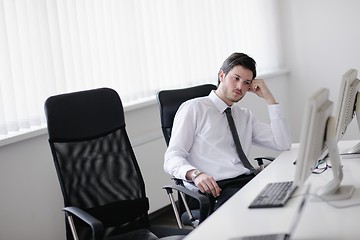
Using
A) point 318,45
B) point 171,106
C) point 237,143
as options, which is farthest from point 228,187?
point 318,45

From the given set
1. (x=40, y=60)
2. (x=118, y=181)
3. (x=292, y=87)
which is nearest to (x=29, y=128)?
(x=40, y=60)

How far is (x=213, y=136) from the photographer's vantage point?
3.42 metres

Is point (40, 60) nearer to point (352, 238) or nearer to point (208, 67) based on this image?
point (208, 67)

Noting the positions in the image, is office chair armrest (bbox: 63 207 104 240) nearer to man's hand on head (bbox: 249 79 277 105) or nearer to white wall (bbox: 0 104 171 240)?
white wall (bbox: 0 104 171 240)

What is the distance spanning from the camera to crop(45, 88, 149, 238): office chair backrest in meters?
2.98

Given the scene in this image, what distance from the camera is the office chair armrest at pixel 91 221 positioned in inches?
98.9

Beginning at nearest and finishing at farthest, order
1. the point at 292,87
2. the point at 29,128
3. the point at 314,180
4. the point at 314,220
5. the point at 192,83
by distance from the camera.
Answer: the point at 314,220 < the point at 314,180 < the point at 29,128 < the point at 192,83 < the point at 292,87

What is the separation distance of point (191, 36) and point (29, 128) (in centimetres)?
194

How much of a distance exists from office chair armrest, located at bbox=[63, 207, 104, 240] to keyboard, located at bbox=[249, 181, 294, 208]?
1.95 ft

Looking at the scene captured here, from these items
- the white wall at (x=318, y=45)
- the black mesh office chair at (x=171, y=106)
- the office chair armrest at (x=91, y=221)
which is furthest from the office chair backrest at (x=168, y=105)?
the white wall at (x=318, y=45)

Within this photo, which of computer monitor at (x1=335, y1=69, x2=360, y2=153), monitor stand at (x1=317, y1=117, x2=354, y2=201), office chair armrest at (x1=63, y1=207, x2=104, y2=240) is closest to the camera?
monitor stand at (x1=317, y1=117, x2=354, y2=201)

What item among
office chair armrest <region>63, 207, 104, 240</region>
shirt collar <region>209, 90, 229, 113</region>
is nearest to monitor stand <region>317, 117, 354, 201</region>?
office chair armrest <region>63, 207, 104, 240</region>

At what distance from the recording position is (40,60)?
3.77 metres

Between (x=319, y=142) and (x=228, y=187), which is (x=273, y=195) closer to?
(x=319, y=142)
